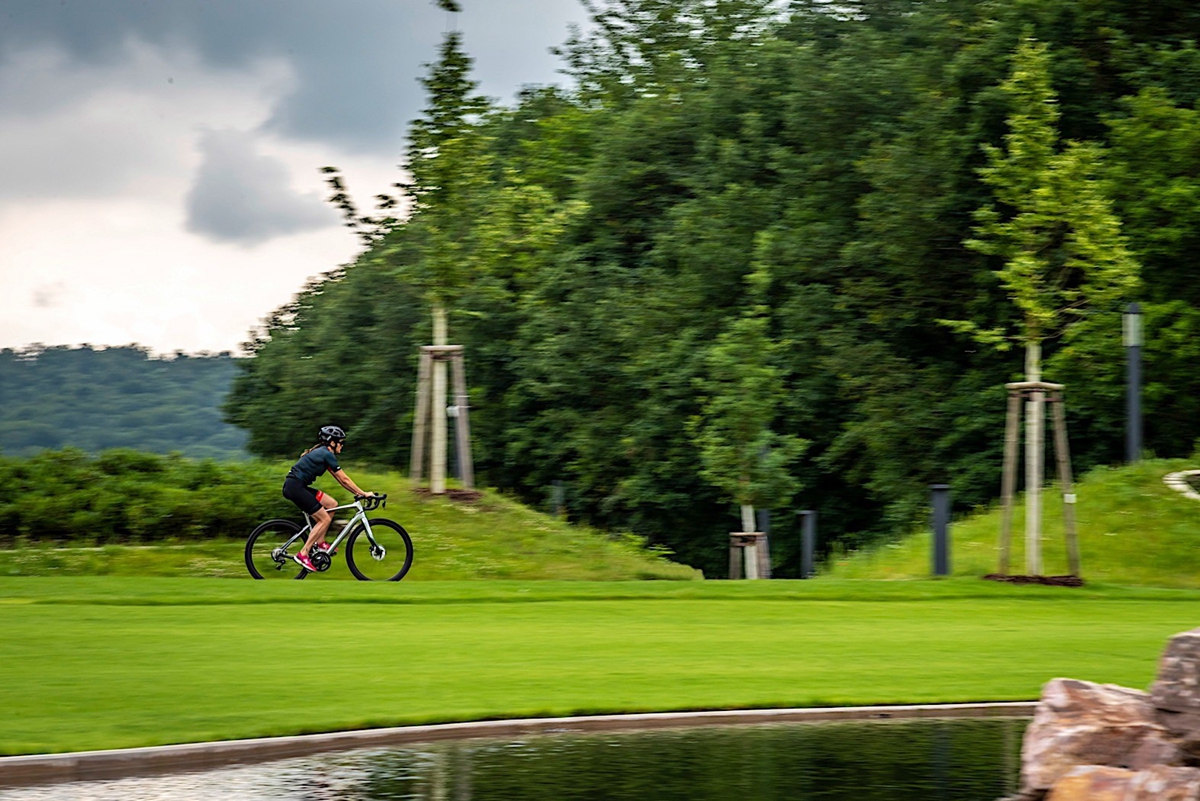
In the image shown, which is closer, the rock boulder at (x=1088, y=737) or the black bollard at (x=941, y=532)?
the rock boulder at (x=1088, y=737)

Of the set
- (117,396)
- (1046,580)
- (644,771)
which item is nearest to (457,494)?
(1046,580)

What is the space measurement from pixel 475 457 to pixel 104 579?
24250 mm

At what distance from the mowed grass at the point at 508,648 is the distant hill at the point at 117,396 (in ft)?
127

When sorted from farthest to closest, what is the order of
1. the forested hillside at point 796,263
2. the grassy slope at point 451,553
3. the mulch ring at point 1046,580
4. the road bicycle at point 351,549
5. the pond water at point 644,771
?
the forested hillside at point 796,263 → the grassy slope at point 451,553 → the road bicycle at point 351,549 → the mulch ring at point 1046,580 → the pond water at point 644,771

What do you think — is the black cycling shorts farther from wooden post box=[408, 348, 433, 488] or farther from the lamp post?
the lamp post

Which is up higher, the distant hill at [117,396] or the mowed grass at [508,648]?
the distant hill at [117,396]

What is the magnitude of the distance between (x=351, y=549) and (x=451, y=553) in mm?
2938

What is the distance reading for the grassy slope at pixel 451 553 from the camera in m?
19.5

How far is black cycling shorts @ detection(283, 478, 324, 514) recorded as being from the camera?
18.4 meters

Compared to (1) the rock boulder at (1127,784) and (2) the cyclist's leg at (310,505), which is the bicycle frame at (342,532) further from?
(1) the rock boulder at (1127,784)

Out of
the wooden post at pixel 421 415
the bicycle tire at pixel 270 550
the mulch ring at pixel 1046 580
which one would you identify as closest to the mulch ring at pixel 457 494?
the wooden post at pixel 421 415

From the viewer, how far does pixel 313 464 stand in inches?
728

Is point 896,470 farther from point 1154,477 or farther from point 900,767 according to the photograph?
point 900,767

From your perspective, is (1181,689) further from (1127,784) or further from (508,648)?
(508,648)
